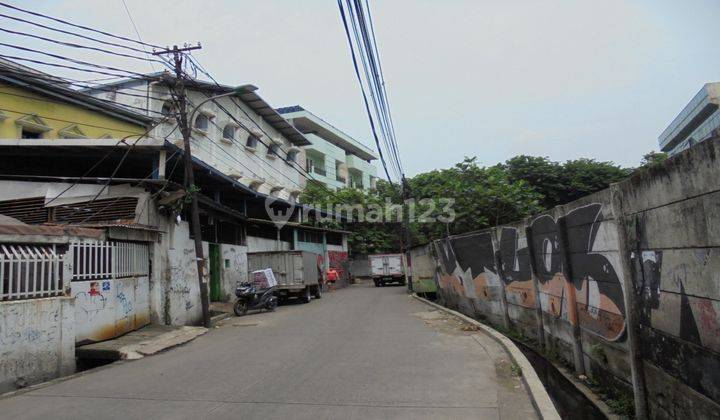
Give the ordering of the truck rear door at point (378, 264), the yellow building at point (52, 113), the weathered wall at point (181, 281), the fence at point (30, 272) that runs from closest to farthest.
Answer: the fence at point (30, 272), the weathered wall at point (181, 281), the yellow building at point (52, 113), the truck rear door at point (378, 264)

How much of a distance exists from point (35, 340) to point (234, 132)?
25052 mm

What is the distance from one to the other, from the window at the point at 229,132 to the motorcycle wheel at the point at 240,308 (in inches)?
587

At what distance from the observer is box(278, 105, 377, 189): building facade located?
1785 inches

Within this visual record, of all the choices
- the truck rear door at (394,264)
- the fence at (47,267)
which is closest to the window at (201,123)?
the truck rear door at (394,264)

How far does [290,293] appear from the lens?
23.0m

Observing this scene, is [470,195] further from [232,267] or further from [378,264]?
[378,264]

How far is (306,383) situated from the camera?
674 cm

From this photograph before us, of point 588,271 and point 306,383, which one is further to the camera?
point 306,383

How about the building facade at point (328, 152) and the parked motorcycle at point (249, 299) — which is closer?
the parked motorcycle at point (249, 299)

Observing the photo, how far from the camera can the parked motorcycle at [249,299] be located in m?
17.6

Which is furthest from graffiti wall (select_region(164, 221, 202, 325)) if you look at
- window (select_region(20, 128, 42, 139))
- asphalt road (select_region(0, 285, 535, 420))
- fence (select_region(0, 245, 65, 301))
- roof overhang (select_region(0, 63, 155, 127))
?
window (select_region(20, 128, 42, 139))

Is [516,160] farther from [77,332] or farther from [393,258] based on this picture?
[77,332]

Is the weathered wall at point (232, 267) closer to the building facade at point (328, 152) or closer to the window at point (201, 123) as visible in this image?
the window at point (201, 123)

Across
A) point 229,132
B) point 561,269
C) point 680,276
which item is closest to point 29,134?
point 229,132
